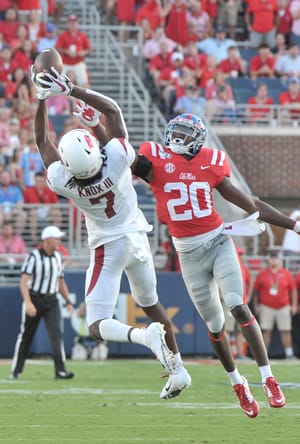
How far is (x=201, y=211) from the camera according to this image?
8766 millimetres

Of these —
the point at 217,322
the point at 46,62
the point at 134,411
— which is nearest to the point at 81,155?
the point at 46,62

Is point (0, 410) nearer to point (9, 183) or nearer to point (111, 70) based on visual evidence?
point (9, 183)

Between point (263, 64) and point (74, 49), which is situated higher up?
point (74, 49)

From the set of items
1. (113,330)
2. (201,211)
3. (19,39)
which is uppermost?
(201,211)

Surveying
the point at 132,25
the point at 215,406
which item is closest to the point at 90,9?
the point at 132,25

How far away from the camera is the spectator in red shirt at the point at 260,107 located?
62.1ft

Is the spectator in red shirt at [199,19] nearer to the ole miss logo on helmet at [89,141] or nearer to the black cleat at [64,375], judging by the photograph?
the black cleat at [64,375]

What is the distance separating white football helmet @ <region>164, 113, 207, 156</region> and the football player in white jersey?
0.51 meters

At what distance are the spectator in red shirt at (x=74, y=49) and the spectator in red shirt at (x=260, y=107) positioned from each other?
253cm

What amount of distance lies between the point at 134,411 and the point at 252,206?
1.87 meters

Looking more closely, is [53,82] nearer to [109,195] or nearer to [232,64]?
[109,195]

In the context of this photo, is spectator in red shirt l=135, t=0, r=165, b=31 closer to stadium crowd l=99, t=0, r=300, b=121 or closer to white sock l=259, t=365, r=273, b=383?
stadium crowd l=99, t=0, r=300, b=121

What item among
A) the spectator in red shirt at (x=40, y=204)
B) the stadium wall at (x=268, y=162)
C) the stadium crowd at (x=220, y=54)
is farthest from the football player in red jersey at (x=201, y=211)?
the stadium wall at (x=268, y=162)

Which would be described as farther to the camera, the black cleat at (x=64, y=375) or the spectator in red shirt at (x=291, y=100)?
the spectator in red shirt at (x=291, y=100)
